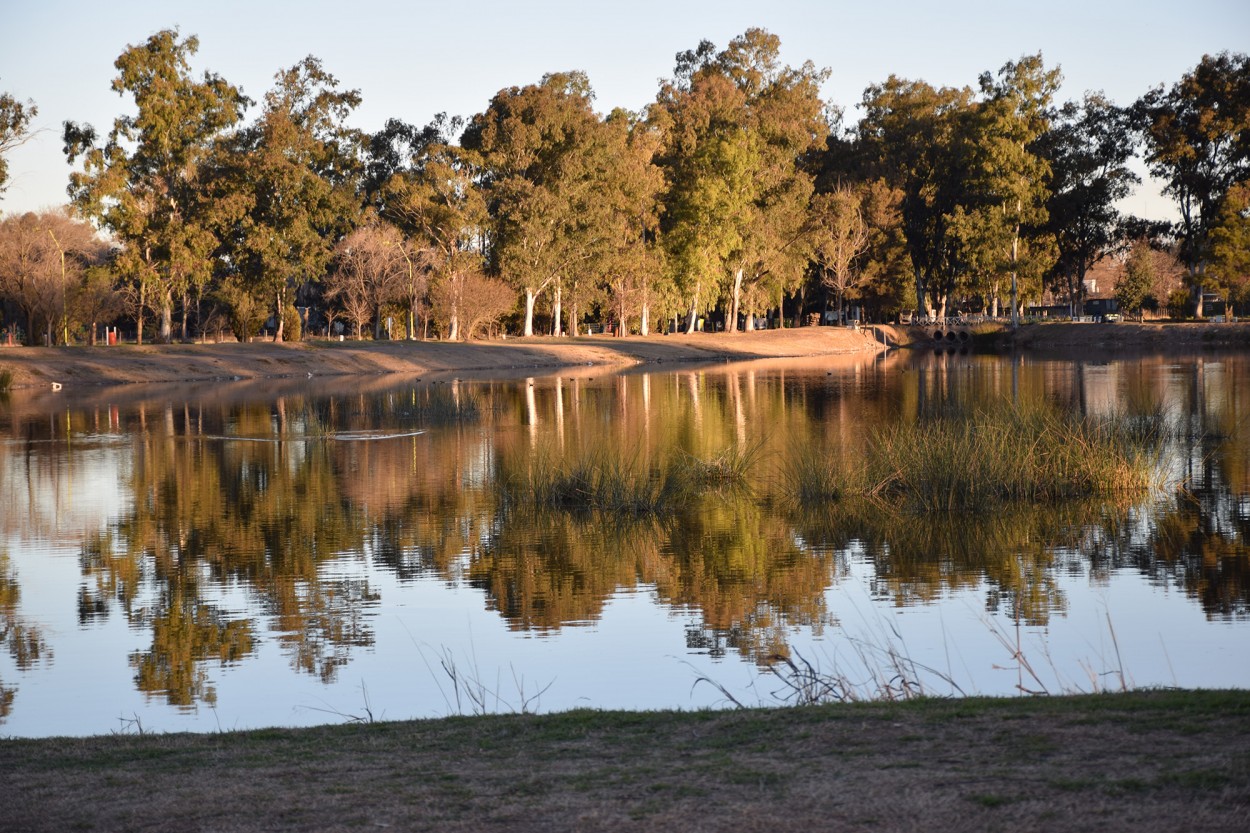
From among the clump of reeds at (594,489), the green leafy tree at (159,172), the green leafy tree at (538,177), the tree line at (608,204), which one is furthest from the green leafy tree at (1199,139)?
the clump of reeds at (594,489)

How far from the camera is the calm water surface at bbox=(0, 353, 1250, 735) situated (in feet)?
37.3

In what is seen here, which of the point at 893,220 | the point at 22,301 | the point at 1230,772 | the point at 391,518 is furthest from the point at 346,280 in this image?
the point at 1230,772

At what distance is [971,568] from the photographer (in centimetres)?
1603

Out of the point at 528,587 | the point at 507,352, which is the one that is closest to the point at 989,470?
the point at 528,587

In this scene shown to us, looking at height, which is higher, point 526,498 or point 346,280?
point 346,280

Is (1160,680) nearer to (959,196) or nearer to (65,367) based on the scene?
(65,367)

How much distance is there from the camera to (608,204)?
82.8 metres

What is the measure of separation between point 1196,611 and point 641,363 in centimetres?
6517

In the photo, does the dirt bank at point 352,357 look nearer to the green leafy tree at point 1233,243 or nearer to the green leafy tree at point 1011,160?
the green leafy tree at point 1011,160

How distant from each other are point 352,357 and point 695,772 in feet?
215

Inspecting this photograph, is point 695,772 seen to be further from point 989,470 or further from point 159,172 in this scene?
point 159,172

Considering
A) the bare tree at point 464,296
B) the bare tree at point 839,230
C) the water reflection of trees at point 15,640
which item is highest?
the bare tree at point 839,230

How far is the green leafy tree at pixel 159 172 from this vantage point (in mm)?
73125

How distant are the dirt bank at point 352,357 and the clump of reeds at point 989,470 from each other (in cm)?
4515
